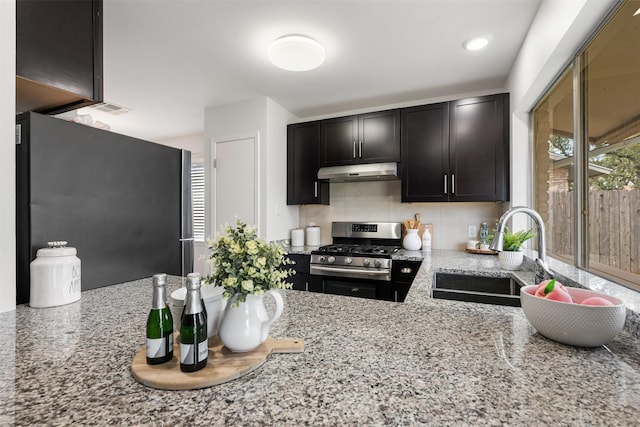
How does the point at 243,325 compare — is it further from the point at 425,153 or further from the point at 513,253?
the point at 425,153

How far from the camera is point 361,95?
3006 mm

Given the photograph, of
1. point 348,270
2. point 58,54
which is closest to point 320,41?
point 58,54

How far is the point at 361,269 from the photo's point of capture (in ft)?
8.80

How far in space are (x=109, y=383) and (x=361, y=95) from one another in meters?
3.00

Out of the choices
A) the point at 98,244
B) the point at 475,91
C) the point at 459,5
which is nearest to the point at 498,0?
the point at 459,5

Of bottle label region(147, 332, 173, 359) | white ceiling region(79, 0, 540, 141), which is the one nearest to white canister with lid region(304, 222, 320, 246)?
white ceiling region(79, 0, 540, 141)

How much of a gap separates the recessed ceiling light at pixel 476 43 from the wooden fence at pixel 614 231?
1.18 meters

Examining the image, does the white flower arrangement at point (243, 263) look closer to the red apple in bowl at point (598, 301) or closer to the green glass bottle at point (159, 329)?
the green glass bottle at point (159, 329)

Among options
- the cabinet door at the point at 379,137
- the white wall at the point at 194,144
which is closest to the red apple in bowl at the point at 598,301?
the cabinet door at the point at 379,137

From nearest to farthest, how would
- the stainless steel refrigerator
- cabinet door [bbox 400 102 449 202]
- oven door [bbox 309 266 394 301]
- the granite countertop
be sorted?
the granite countertop < the stainless steel refrigerator < oven door [bbox 309 266 394 301] < cabinet door [bbox 400 102 449 202]

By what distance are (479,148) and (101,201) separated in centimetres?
280

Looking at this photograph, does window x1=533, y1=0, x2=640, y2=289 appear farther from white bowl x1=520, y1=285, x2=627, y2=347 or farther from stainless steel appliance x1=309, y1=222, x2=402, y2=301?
stainless steel appliance x1=309, y1=222, x2=402, y2=301

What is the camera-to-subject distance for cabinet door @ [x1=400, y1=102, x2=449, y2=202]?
2.76m

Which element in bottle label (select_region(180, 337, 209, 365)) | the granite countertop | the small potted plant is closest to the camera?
the granite countertop
